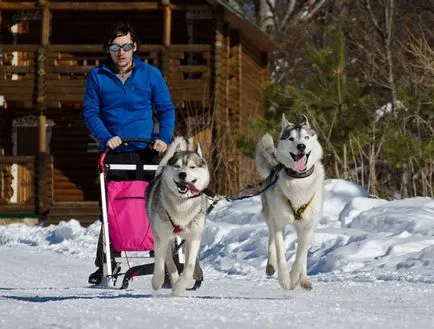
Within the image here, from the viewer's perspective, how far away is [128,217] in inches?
305

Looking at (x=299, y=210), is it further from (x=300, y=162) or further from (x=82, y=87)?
(x=82, y=87)

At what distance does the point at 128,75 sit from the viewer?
784 centimetres

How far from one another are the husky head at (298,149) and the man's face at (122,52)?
124 centimetres

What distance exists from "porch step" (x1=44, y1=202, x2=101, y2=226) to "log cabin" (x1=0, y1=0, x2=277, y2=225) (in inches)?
0.8

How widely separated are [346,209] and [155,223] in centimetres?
603

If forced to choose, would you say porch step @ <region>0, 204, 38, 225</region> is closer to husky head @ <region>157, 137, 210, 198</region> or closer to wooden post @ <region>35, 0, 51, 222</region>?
wooden post @ <region>35, 0, 51, 222</region>

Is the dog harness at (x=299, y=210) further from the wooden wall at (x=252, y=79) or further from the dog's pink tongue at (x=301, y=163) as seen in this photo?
the wooden wall at (x=252, y=79)

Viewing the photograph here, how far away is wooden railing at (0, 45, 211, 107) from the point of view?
867 inches

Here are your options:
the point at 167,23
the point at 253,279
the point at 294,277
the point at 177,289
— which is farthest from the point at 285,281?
the point at 167,23

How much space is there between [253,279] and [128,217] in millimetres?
2148

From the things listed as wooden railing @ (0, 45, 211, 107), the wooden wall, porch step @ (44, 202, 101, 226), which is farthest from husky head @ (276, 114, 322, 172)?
the wooden wall

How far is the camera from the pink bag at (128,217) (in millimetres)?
7695

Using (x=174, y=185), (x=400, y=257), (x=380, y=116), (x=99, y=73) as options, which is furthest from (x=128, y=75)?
(x=380, y=116)

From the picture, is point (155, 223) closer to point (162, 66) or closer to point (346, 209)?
point (346, 209)
